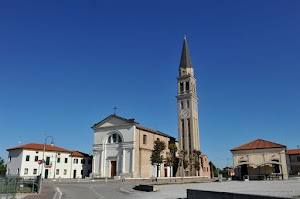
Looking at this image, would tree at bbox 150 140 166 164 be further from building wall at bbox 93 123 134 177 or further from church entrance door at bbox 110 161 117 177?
church entrance door at bbox 110 161 117 177

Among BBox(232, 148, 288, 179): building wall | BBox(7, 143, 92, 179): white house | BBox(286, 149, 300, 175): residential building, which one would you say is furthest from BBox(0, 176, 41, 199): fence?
BBox(286, 149, 300, 175): residential building

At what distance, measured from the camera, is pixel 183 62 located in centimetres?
6794

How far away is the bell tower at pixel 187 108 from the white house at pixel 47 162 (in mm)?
25025

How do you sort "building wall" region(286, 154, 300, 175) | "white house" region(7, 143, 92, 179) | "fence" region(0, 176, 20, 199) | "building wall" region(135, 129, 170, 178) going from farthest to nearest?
1. "building wall" region(286, 154, 300, 175)
2. "white house" region(7, 143, 92, 179)
3. "building wall" region(135, 129, 170, 178)
4. "fence" region(0, 176, 20, 199)

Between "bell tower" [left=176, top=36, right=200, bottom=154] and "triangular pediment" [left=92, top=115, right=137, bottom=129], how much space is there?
15.1m

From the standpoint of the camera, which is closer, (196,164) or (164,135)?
(196,164)

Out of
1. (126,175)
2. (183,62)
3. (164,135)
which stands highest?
(183,62)

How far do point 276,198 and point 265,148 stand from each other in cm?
4196

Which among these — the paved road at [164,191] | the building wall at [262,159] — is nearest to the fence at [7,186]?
the paved road at [164,191]

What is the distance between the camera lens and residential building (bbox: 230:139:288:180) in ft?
148

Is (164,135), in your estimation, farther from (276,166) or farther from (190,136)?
(276,166)

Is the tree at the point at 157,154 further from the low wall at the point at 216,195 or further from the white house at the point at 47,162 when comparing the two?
the low wall at the point at 216,195

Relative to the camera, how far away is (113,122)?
183 feet

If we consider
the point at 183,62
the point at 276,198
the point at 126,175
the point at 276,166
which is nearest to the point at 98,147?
the point at 126,175
